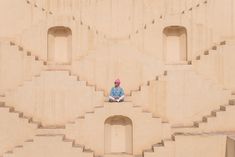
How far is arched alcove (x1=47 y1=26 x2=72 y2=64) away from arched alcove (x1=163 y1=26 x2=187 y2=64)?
4.26 metres

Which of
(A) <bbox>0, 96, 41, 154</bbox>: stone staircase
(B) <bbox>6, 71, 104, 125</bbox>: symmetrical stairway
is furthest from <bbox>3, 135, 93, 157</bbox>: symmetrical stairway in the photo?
(B) <bbox>6, 71, 104, 125</bbox>: symmetrical stairway

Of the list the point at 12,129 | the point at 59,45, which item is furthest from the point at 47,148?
the point at 59,45

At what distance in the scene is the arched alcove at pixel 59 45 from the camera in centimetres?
1611

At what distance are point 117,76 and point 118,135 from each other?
238 cm

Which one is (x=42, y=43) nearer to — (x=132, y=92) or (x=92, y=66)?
(x=92, y=66)

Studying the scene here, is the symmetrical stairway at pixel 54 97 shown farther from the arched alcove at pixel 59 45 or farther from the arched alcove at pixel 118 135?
the arched alcove at pixel 59 45

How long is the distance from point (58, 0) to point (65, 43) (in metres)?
2.05

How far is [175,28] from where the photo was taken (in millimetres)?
16297

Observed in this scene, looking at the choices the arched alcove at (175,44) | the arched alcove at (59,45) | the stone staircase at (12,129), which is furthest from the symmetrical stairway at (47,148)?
the arched alcove at (175,44)

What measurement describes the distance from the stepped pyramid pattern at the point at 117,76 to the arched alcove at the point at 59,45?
5 centimetres

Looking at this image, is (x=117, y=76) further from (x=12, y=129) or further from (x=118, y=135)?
(x=12, y=129)

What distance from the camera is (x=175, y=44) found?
1656cm

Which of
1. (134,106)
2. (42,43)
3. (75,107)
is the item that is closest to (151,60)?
(134,106)

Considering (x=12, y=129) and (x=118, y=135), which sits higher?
(x=12, y=129)
